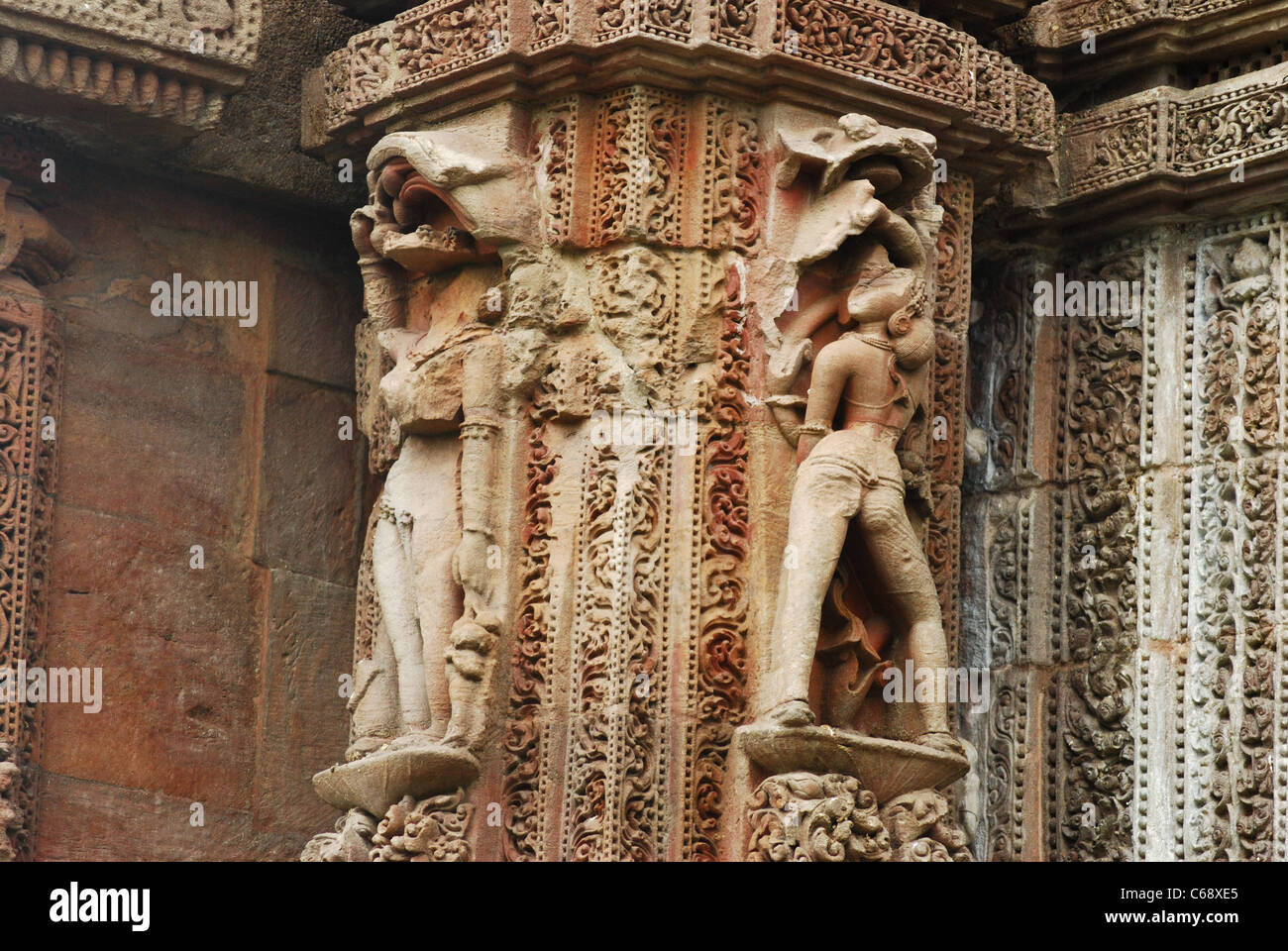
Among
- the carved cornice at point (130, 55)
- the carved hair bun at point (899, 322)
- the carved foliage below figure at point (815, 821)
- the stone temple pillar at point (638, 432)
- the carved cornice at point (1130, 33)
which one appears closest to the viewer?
the carved foliage below figure at point (815, 821)

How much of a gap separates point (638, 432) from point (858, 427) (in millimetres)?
765

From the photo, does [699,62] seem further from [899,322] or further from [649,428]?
[649,428]

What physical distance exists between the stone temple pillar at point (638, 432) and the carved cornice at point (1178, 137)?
754 millimetres

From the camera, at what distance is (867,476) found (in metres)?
11.4

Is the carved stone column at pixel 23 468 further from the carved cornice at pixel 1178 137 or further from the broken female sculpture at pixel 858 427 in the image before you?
the carved cornice at pixel 1178 137

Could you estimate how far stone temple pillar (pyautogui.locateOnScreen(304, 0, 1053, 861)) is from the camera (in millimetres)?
11289

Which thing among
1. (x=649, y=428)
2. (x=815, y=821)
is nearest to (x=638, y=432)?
(x=649, y=428)

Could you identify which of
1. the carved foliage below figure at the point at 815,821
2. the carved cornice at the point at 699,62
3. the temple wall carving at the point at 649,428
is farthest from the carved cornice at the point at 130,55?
the carved foliage below figure at the point at 815,821

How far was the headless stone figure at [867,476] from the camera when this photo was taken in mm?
11320

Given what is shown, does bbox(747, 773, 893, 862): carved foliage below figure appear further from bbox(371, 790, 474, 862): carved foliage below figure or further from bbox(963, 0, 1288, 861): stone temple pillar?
bbox(963, 0, 1288, 861): stone temple pillar

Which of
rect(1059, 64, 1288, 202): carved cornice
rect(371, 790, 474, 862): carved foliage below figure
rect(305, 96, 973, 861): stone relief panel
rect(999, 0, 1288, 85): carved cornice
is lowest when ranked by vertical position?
rect(371, 790, 474, 862): carved foliage below figure

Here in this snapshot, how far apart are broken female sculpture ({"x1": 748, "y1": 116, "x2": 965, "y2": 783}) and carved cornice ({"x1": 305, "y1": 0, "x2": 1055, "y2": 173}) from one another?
317 millimetres

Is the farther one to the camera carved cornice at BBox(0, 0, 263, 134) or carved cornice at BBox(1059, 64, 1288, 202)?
carved cornice at BBox(1059, 64, 1288, 202)

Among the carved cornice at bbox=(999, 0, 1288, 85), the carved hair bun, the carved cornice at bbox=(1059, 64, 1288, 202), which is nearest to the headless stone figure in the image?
the carved hair bun
